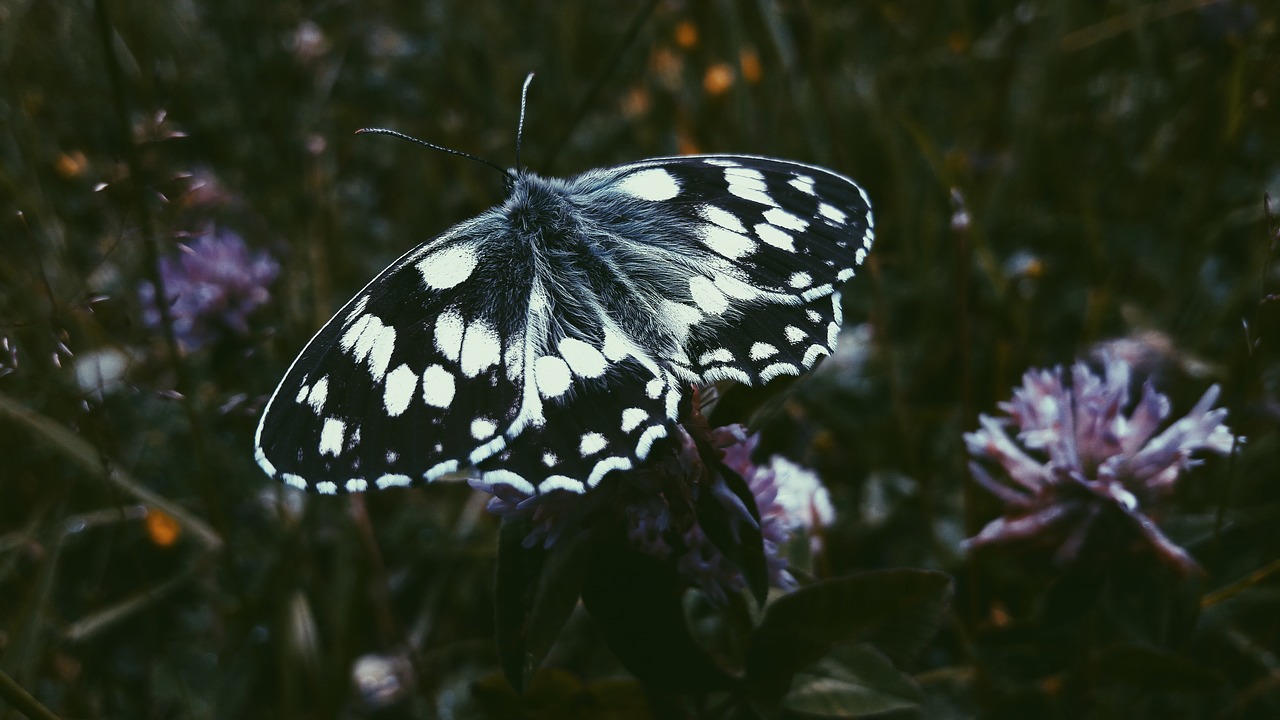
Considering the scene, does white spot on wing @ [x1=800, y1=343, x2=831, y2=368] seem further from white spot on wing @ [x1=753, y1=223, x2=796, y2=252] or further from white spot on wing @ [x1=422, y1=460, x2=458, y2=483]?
white spot on wing @ [x1=422, y1=460, x2=458, y2=483]

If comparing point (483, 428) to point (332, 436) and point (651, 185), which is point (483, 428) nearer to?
point (332, 436)

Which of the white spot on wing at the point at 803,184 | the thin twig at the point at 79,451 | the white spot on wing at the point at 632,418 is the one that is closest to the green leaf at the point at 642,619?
the white spot on wing at the point at 632,418

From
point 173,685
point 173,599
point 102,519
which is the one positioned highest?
point 102,519

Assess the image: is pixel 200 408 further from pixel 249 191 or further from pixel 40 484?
pixel 249 191

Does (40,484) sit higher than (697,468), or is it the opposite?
(40,484)

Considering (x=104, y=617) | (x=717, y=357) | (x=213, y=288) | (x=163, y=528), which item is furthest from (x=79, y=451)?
(x=717, y=357)

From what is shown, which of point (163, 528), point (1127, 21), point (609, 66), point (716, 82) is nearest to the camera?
point (609, 66)

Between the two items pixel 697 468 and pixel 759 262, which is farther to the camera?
pixel 759 262

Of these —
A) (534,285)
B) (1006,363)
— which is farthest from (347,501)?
(1006,363)
